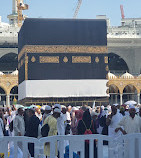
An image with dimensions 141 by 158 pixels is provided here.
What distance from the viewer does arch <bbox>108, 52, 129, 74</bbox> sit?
45781 millimetres

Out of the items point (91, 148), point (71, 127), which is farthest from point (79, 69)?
point (91, 148)

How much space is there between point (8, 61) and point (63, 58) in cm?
2248

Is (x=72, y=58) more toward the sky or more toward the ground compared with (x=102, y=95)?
more toward the sky

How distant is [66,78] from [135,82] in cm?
1402

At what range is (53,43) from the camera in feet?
74.4

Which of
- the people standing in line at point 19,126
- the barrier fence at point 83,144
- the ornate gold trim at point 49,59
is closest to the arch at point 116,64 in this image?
the ornate gold trim at point 49,59

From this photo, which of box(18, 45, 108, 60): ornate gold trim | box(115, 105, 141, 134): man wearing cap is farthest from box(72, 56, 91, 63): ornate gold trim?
box(115, 105, 141, 134): man wearing cap

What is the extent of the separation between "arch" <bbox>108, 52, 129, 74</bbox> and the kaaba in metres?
22.9

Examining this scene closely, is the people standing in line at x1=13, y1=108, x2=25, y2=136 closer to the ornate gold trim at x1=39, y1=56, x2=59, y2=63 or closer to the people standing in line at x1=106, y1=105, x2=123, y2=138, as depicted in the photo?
the people standing in line at x1=106, y1=105, x2=123, y2=138

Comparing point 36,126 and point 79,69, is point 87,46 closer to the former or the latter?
point 79,69

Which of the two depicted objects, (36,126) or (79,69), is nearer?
(36,126)

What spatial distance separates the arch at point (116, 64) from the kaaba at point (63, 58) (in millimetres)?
22860

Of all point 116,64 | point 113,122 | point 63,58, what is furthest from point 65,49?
point 116,64

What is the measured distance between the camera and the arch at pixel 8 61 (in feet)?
145
